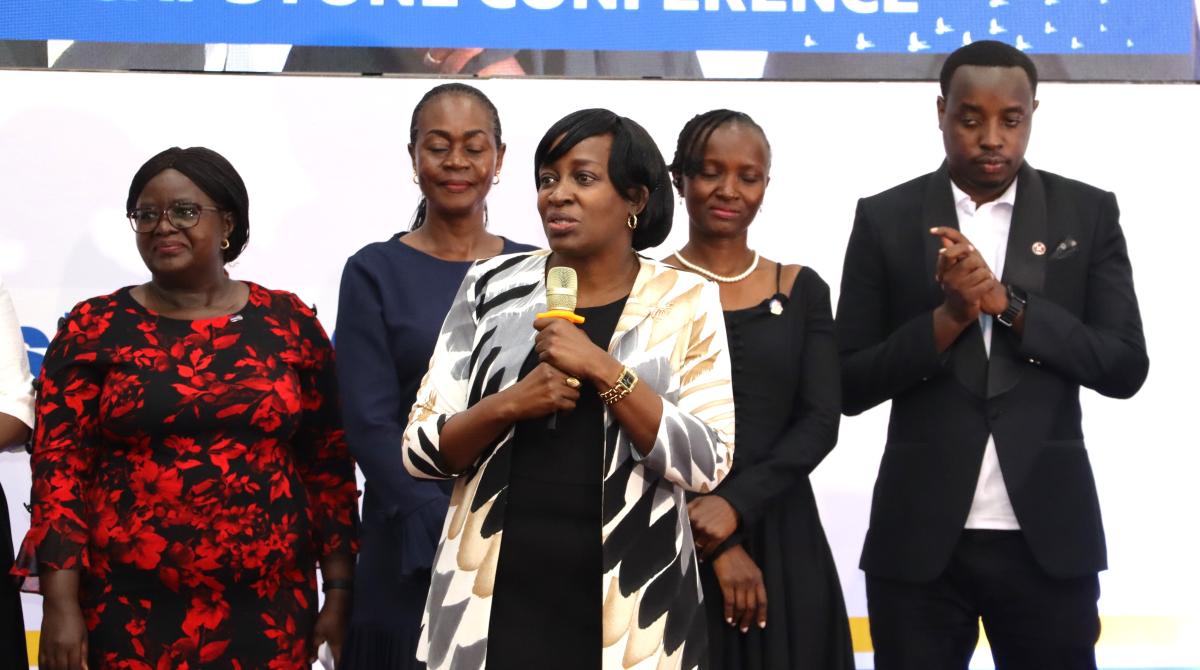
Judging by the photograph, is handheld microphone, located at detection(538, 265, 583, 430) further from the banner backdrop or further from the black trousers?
the banner backdrop

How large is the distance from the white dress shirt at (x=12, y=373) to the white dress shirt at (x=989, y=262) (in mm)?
2117

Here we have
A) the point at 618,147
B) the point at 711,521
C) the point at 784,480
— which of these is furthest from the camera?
the point at 784,480

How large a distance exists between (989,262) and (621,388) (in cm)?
135

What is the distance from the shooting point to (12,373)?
314 centimetres

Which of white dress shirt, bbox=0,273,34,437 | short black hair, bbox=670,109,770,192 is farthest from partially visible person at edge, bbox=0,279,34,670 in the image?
short black hair, bbox=670,109,770,192

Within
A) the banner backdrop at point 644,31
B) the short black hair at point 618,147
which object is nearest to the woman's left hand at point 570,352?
the short black hair at point 618,147

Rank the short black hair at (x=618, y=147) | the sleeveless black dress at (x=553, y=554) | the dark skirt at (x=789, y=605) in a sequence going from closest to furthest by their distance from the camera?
the sleeveless black dress at (x=553, y=554), the short black hair at (x=618, y=147), the dark skirt at (x=789, y=605)

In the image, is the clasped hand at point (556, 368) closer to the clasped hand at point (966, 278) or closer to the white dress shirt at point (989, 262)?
the clasped hand at point (966, 278)

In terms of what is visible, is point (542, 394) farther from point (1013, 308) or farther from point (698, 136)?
point (1013, 308)

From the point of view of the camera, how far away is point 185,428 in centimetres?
291

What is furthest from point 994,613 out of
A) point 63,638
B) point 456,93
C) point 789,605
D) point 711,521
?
point 63,638

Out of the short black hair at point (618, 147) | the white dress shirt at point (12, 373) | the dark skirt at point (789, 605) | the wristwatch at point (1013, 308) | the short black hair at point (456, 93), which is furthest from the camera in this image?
the short black hair at point (456, 93)

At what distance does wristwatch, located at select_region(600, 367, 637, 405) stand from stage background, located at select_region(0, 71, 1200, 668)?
2098 millimetres

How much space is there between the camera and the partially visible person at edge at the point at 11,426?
3.01 m
